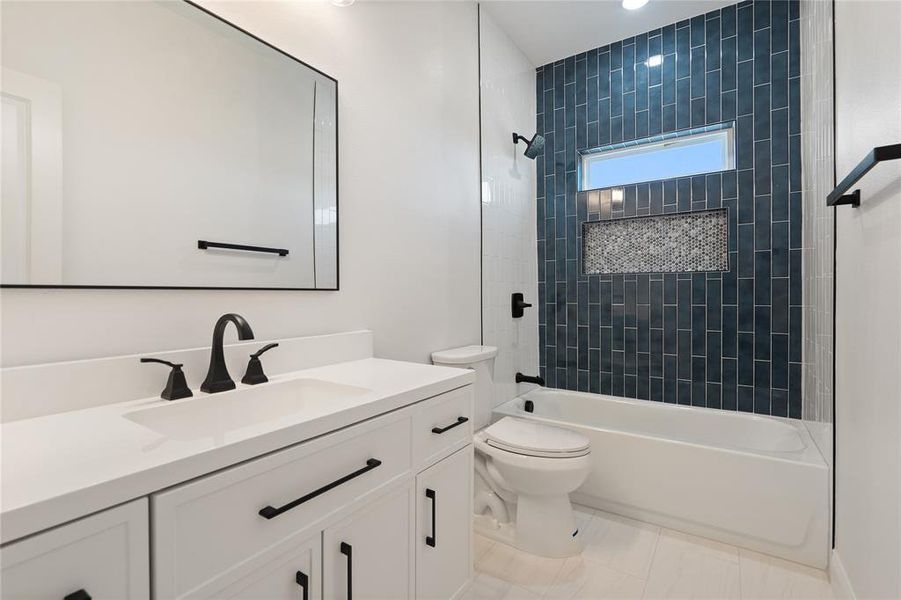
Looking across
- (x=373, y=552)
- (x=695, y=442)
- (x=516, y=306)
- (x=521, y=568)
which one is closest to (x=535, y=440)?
(x=521, y=568)

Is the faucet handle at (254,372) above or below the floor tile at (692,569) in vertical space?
above

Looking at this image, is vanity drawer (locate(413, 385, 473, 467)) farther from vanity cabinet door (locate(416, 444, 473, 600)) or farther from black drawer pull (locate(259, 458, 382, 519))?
black drawer pull (locate(259, 458, 382, 519))

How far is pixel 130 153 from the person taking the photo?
100cm

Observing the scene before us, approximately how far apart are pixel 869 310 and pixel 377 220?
5.28 feet

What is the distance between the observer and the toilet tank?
1959 mm

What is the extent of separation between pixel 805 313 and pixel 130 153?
9.74 feet

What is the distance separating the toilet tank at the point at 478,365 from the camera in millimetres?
1959

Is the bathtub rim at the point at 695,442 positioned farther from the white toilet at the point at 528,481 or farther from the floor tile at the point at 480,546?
the floor tile at the point at 480,546

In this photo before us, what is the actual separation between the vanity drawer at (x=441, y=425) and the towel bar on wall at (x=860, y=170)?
3.72 ft

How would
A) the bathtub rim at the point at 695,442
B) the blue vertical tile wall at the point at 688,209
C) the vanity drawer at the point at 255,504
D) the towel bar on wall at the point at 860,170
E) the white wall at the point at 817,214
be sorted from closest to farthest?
the vanity drawer at the point at 255,504
the towel bar on wall at the point at 860,170
the white wall at the point at 817,214
the bathtub rim at the point at 695,442
the blue vertical tile wall at the point at 688,209

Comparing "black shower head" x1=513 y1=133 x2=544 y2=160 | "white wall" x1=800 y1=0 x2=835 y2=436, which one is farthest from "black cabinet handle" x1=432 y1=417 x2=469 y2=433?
"black shower head" x1=513 y1=133 x2=544 y2=160

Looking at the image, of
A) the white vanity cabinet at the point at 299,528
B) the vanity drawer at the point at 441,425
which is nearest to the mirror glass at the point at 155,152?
the white vanity cabinet at the point at 299,528

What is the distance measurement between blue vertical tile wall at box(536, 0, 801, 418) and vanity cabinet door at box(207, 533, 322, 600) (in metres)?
2.34

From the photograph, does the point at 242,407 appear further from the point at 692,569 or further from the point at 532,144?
the point at 532,144
